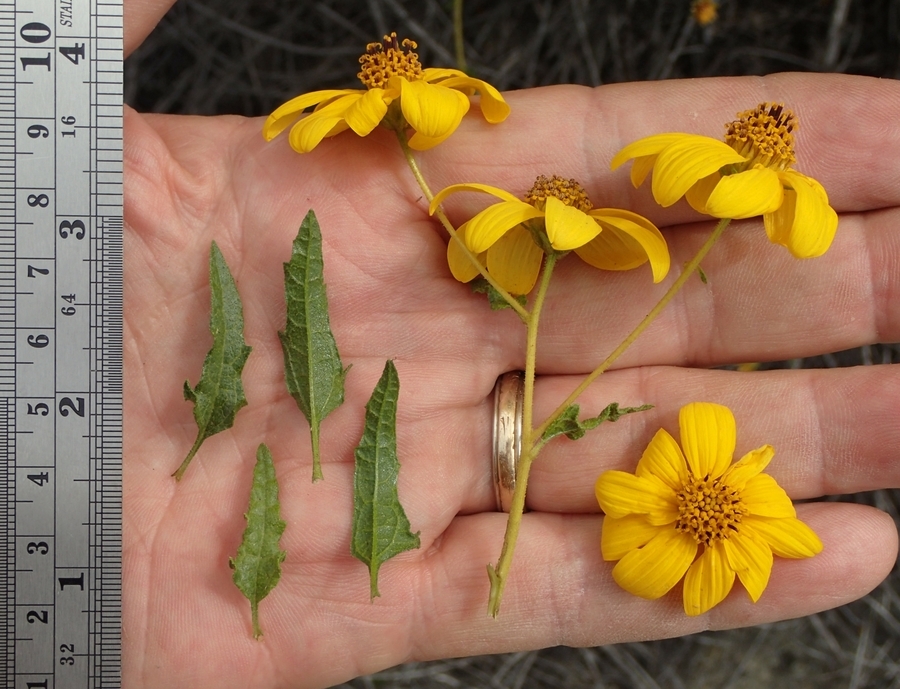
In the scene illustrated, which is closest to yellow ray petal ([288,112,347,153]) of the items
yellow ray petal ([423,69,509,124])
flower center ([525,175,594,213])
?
yellow ray petal ([423,69,509,124])

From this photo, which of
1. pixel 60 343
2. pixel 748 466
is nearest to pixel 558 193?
pixel 748 466

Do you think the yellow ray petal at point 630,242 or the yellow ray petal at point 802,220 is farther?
the yellow ray petal at point 630,242

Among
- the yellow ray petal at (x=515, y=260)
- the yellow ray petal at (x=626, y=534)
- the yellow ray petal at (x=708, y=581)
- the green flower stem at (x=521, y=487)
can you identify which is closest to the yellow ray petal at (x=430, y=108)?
the yellow ray petal at (x=515, y=260)

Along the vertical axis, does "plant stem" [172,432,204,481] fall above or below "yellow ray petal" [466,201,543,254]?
below

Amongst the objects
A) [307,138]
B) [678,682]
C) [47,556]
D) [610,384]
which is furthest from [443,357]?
[678,682]

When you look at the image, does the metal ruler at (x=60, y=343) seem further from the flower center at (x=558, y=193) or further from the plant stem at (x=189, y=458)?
the flower center at (x=558, y=193)

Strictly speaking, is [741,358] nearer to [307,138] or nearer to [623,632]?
[623,632]

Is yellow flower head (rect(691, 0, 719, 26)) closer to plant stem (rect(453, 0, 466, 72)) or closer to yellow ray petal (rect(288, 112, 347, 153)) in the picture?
plant stem (rect(453, 0, 466, 72))
